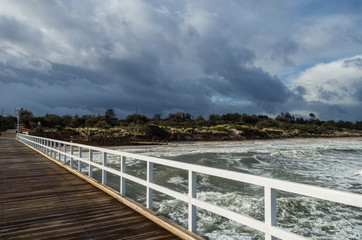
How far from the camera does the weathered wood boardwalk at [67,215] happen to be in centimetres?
354

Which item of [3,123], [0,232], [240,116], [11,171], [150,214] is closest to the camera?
[0,232]

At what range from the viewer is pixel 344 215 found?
22.9ft

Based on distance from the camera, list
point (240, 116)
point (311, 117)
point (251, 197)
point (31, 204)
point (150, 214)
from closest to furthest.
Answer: point (150, 214) < point (31, 204) < point (251, 197) < point (240, 116) < point (311, 117)

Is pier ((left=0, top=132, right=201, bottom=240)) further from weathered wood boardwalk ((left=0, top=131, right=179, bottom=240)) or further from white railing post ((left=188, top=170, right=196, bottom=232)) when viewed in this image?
white railing post ((left=188, top=170, right=196, bottom=232))

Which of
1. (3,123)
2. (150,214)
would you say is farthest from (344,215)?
(3,123)

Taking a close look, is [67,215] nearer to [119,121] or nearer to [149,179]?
[149,179]

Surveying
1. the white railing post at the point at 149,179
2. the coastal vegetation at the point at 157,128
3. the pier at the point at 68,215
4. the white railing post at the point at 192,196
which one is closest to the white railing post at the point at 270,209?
the white railing post at the point at 192,196

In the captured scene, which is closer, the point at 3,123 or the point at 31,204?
the point at 31,204

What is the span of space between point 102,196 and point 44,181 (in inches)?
110

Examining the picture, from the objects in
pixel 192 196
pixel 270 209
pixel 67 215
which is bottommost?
pixel 67 215

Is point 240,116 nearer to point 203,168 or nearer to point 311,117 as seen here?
point 311,117

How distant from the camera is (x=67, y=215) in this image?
4.34m

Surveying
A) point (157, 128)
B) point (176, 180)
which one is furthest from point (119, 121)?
point (176, 180)

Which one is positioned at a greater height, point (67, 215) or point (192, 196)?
point (192, 196)
